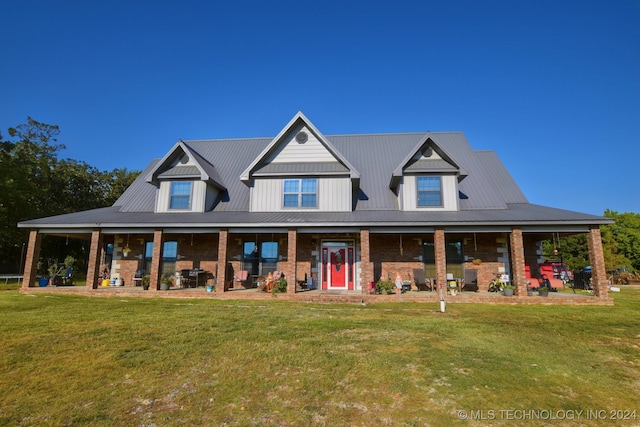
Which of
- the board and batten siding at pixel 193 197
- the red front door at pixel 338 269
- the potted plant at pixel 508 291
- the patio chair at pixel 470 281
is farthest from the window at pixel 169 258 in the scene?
the potted plant at pixel 508 291

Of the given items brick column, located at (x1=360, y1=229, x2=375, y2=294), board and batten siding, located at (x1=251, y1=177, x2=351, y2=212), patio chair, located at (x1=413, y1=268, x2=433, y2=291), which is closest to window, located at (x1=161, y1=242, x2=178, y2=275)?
board and batten siding, located at (x1=251, y1=177, x2=351, y2=212)

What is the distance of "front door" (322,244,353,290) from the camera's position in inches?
661

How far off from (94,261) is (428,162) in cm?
1662

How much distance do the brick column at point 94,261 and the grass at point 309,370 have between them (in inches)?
225

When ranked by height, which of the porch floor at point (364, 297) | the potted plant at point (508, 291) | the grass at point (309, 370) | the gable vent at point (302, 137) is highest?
the gable vent at point (302, 137)

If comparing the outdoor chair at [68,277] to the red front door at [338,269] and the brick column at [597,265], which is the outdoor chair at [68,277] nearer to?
the red front door at [338,269]

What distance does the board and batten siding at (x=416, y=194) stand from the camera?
1628cm

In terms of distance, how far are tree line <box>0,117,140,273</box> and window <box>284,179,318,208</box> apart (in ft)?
61.8

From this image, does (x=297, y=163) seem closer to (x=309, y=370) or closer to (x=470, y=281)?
(x=470, y=281)

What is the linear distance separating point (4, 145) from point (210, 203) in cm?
2955

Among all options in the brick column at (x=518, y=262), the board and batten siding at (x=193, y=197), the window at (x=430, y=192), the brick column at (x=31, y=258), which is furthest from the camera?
the board and batten siding at (x=193, y=197)

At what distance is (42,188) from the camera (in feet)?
106

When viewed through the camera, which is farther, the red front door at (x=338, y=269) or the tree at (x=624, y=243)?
the tree at (x=624, y=243)

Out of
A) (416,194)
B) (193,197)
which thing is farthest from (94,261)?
(416,194)
